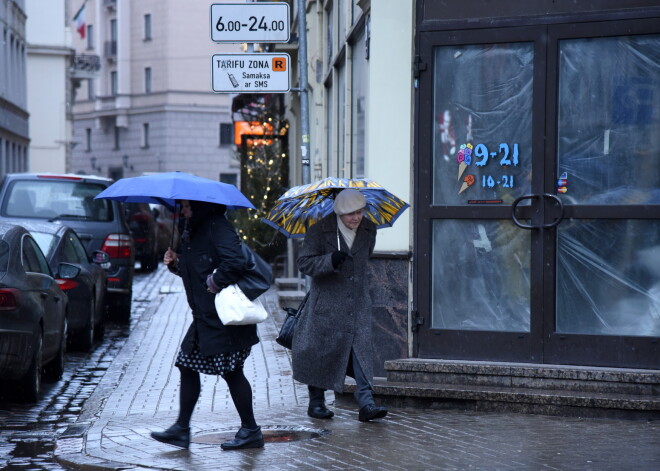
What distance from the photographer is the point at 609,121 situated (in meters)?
8.81

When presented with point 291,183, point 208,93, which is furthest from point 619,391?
point 208,93

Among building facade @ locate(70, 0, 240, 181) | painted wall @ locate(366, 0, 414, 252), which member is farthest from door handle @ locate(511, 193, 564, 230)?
building facade @ locate(70, 0, 240, 181)

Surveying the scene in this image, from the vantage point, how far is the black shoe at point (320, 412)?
27.3ft

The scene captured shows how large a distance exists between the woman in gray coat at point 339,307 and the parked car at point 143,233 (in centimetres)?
1595

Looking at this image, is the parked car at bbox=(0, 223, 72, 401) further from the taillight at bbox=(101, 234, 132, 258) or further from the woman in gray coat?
the taillight at bbox=(101, 234, 132, 258)

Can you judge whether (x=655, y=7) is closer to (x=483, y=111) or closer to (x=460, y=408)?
(x=483, y=111)

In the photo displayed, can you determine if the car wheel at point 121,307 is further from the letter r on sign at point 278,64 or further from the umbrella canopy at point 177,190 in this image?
the umbrella canopy at point 177,190

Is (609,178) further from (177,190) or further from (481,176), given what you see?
(177,190)

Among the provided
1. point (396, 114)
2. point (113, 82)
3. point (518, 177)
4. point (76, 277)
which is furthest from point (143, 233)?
point (113, 82)

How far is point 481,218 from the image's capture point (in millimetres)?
9062

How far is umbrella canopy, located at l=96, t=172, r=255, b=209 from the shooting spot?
7.05 metres

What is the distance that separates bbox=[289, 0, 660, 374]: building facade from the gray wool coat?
0.90 meters

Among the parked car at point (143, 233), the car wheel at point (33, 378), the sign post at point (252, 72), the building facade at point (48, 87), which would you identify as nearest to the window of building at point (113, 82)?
the building facade at point (48, 87)

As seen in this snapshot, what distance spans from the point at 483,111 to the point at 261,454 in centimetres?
335
